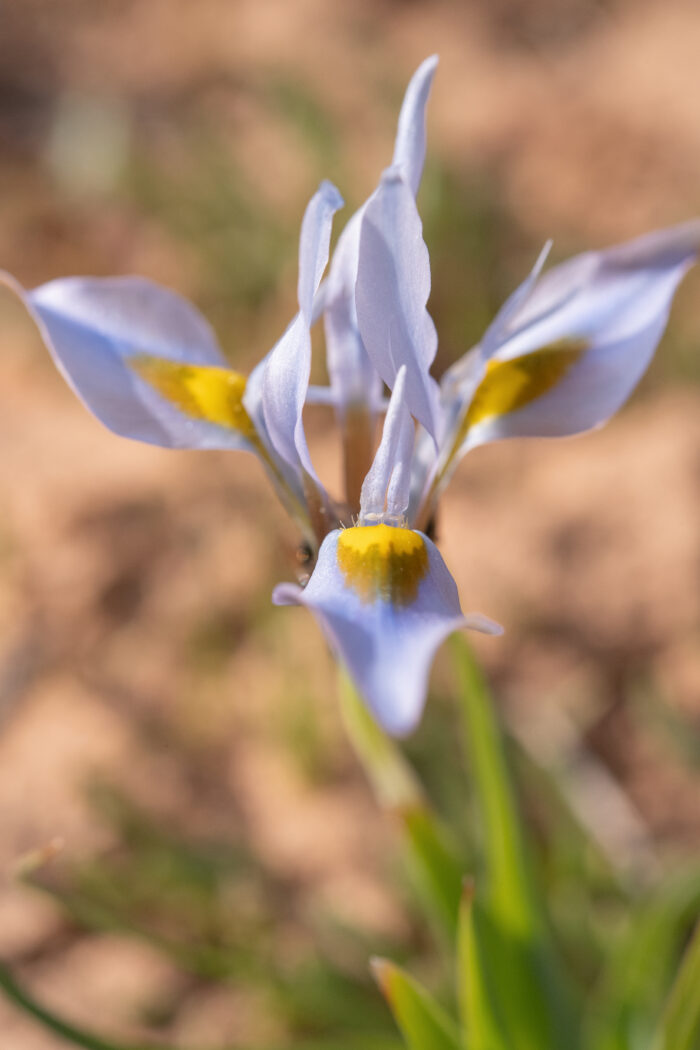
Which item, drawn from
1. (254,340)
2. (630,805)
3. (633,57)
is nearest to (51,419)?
(254,340)

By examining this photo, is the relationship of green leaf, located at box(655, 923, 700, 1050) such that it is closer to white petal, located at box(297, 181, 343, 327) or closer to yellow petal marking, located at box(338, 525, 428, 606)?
yellow petal marking, located at box(338, 525, 428, 606)

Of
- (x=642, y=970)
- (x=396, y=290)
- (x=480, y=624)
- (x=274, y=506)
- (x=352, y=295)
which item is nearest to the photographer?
(x=480, y=624)

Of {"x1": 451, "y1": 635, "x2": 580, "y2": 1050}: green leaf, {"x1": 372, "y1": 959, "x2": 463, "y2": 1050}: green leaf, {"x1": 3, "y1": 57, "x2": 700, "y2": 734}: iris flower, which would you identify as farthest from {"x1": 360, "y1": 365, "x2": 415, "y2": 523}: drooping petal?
{"x1": 372, "y1": 959, "x2": 463, "y2": 1050}: green leaf

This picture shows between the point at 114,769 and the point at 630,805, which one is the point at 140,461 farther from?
the point at 630,805

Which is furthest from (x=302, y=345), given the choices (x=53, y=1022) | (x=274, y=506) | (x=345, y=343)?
(x=274, y=506)

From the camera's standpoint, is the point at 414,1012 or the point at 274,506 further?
the point at 274,506

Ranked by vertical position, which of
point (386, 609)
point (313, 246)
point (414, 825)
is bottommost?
point (414, 825)

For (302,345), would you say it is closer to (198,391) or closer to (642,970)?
(198,391)
